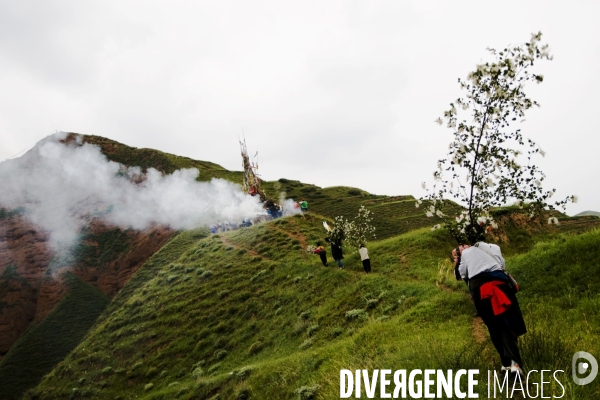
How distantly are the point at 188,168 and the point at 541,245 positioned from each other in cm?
7638

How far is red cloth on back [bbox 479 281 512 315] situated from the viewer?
6.76 metres

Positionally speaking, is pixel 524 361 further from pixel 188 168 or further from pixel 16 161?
pixel 16 161

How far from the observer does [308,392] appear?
10.2 meters

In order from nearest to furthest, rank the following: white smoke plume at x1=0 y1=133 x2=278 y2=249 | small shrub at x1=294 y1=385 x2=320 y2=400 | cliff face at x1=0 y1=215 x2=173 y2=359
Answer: small shrub at x1=294 y1=385 x2=320 y2=400
cliff face at x1=0 y1=215 x2=173 y2=359
white smoke plume at x1=0 y1=133 x2=278 y2=249

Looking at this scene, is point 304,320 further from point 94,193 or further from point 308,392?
point 94,193

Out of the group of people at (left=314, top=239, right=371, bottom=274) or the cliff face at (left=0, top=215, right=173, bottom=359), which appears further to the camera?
the cliff face at (left=0, top=215, right=173, bottom=359)

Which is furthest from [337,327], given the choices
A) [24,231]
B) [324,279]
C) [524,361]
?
[24,231]

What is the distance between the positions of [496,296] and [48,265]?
7796 centimetres

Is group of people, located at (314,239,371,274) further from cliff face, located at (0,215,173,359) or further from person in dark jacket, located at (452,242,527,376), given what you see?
cliff face, located at (0,215,173,359)

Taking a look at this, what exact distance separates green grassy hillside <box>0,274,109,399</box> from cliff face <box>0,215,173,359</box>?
9175 mm

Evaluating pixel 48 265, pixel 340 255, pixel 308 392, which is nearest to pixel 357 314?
pixel 308 392


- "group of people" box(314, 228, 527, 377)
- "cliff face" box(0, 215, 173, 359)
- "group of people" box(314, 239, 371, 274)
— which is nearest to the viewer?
"group of people" box(314, 228, 527, 377)

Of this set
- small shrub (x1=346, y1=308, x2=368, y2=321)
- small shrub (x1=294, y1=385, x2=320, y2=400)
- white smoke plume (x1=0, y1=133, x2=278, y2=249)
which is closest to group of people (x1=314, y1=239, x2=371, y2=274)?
small shrub (x1=346, y1=308, x2=368, y2=321)

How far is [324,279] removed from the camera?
23719 mm
